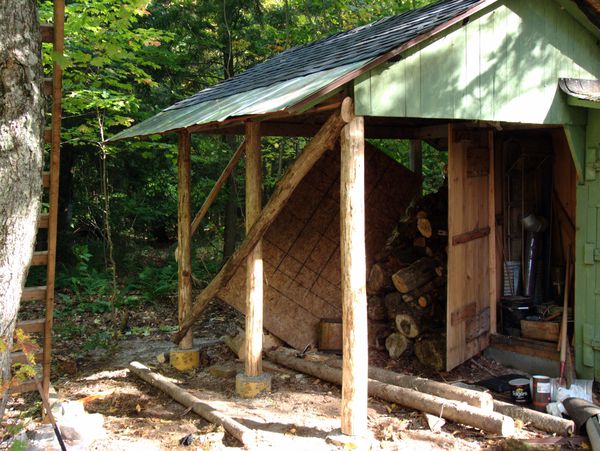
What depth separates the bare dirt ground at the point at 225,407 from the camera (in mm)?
5137

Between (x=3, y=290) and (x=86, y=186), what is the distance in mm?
11014

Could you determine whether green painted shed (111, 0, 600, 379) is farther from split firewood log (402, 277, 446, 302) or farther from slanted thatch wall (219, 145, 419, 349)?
split firewood log (402, 277, 446, 302)

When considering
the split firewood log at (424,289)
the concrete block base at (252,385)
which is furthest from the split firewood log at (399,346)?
the concrete block base at (252,385)

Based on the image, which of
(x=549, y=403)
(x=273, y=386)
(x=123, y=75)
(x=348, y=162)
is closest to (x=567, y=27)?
(x=348, y=162)

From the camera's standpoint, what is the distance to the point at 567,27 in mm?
6402

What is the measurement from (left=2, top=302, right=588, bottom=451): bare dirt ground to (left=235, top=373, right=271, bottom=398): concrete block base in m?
0.09

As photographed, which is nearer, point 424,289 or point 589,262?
point 589,262

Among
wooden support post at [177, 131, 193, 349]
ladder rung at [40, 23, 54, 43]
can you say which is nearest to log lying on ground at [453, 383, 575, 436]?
wooden support post at [177, 131, 193, 349]

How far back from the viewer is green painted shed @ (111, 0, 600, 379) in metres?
5.21

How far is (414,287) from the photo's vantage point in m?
7.57

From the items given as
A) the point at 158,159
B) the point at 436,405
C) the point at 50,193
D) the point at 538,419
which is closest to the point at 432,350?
the point at 436,405

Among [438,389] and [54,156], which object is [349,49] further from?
[438,389]

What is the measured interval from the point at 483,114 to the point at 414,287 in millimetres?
2599

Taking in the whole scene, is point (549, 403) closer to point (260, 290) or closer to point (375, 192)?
point (260, 290)
